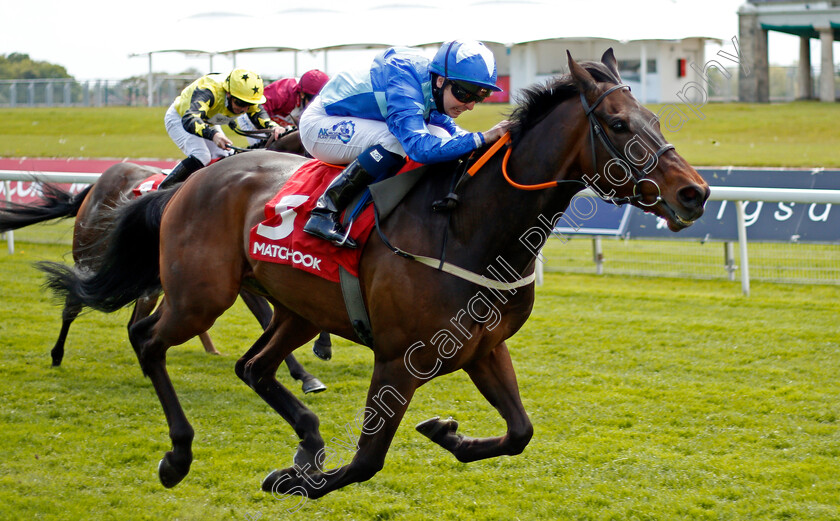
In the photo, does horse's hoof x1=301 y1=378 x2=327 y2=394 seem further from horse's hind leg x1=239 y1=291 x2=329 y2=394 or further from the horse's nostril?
the horse's nostril

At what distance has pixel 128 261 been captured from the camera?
14.5 ft

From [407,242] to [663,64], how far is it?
27.4 metres

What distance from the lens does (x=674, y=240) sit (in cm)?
890

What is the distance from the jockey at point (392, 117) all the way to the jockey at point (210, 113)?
1.95 metres

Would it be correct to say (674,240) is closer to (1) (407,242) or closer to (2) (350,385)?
(2) (350,385)

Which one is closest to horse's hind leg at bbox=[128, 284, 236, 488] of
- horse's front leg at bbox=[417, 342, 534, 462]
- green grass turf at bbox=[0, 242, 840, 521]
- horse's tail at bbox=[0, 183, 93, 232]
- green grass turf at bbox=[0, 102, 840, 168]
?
green grass turf at bbox=[0, 242, 840, 521]

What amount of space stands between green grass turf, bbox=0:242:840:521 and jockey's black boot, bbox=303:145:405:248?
1196 mm

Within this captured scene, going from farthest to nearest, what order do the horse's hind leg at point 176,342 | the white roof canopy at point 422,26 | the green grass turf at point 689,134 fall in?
1. the white roof canopy at point 422,26
2. the green grass turf at point 689,134
3. the horse's hind leg at point 176,342

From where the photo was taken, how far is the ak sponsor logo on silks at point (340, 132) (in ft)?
11.4

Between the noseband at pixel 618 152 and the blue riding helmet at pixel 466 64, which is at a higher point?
the blue riding helmet at pixel 466 64

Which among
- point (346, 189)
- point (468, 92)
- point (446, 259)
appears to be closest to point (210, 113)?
point (346, 189)

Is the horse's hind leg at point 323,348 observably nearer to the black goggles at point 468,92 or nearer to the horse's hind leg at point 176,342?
the horse's hind leg at point 176,342

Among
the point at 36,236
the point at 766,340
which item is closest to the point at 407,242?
A: the point at 766,340

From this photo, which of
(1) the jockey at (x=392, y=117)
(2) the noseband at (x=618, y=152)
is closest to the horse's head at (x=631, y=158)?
(2) the noseband at (x=618, y=152)
